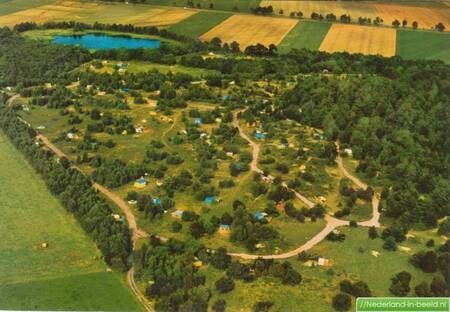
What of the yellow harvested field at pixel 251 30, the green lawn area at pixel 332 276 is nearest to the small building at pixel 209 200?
the green lawn area at pixel 332 276

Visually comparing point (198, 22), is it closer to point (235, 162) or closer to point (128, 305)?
point (235, 162)

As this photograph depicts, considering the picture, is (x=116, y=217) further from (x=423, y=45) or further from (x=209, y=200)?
(x=423, y=45)

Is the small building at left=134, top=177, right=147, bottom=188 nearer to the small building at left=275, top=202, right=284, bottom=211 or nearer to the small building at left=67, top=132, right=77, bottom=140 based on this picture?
the small building at left=275, top=202, right=284, bottom=211

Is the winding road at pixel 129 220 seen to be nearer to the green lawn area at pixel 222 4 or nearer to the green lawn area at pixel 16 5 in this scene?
the green lawn area at pixel 16 5

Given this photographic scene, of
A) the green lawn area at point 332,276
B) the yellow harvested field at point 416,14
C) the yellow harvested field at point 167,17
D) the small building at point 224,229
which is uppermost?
the yellow harvested field at point 416,14

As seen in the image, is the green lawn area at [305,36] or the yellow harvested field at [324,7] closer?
the green lawn area at [305,36]
